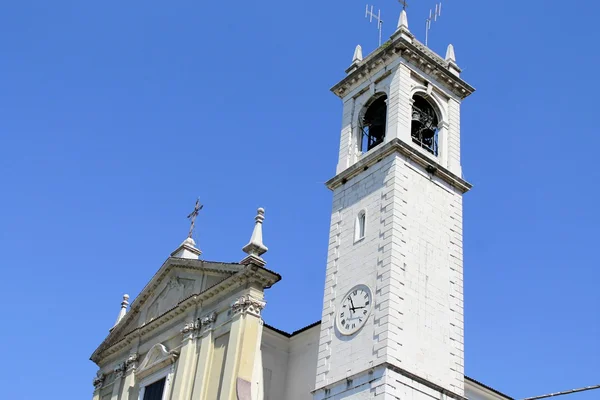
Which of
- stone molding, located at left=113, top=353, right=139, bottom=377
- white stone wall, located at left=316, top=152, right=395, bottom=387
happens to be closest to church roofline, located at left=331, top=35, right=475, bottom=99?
white stone wall, located at left=316, top=152, right=395, bottom=387

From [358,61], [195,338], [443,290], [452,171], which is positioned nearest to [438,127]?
[452,171]

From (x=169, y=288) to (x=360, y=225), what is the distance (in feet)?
28.1

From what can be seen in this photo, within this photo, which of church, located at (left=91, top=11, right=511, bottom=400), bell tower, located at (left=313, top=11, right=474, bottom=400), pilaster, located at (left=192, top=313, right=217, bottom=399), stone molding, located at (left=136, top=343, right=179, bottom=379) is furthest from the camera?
stone molding, located at (left=136, top=343, right=179, bottom=379)

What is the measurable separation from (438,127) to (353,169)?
329cm

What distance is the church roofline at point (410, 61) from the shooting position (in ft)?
90.9

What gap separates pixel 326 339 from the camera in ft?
79.6

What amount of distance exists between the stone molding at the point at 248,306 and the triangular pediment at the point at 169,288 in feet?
3.33

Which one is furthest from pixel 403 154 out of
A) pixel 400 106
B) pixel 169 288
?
pixel 169 288

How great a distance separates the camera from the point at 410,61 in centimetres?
2789

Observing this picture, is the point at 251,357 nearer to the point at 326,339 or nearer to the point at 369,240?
the point at 326,339

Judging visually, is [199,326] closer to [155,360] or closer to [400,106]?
[155,360]

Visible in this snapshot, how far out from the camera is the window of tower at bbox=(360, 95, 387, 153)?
28.1 metres

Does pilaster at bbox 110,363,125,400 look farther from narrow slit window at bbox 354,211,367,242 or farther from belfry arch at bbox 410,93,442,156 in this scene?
belfry arch at bbox 410,93,442,156

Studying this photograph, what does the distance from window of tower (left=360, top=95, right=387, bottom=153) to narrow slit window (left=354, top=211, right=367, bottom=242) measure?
9.87ft
